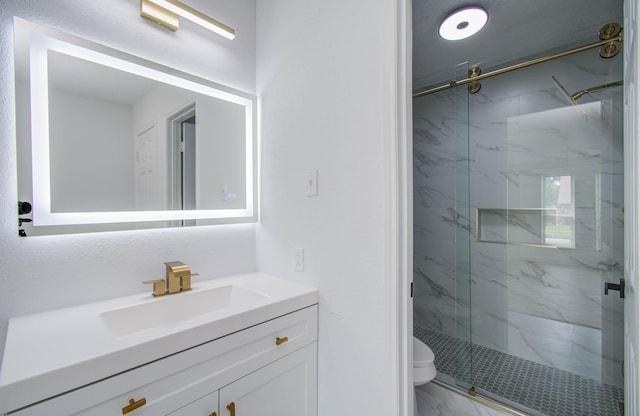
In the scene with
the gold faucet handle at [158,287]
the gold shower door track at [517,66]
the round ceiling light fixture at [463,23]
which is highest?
the round ceiling light fixture at [463,23]

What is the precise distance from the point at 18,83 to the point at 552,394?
2.99 metres

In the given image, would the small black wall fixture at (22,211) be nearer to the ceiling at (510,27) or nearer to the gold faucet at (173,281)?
the gold faucet at (173,281)

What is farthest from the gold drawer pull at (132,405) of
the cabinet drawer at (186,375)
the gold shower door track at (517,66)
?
the gold shower door track at (517,66)

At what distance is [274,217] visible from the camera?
1518 millimetres

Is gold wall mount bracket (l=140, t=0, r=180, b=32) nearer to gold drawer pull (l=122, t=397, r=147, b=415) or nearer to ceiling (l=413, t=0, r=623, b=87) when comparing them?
ceiling (l=413, t=0, r=623, b=87)

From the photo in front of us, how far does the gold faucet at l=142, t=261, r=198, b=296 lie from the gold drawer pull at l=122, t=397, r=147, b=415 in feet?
1.62

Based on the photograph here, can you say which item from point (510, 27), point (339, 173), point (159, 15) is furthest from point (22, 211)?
point (510, 27)

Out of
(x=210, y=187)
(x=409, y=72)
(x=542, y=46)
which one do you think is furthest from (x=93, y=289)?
(x=542, y=46)

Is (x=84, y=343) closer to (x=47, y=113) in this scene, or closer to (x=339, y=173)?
(x=47, y=113)

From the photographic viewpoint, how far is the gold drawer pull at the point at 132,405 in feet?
2.40

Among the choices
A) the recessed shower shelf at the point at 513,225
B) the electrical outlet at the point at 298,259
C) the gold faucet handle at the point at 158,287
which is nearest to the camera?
the gold faucet handle at the point at 158,287

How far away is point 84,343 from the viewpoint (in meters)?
0.77

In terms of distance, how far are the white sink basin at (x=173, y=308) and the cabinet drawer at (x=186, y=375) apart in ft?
0.50

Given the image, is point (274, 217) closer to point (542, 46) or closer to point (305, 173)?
point (305, 173)
